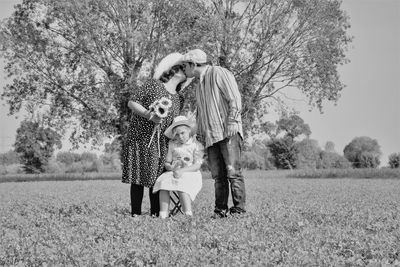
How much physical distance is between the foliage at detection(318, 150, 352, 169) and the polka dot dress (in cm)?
4609

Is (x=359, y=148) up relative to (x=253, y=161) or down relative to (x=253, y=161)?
up

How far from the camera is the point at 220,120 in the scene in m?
9.12

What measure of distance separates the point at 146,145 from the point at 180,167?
602 mm

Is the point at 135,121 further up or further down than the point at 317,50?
further down

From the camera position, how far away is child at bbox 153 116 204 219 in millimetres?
8984

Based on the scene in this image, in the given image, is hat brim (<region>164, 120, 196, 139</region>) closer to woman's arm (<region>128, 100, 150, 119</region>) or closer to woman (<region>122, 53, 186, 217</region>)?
woman (<region>122, 53, 186, 217</region>)

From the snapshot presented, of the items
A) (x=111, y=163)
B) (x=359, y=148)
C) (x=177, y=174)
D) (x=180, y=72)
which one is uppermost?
(x=359, y=148)

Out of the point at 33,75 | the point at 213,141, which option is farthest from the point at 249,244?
the point at 33,75

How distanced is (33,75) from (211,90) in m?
24.6

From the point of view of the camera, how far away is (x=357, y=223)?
29.6 ft

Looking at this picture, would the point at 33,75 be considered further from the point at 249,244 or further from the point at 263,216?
the point at 249,244

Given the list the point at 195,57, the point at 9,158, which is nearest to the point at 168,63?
the point at 195,57

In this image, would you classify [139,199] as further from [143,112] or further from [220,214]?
[143,112]

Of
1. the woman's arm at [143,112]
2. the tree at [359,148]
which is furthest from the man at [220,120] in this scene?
the tree at [359,148]
